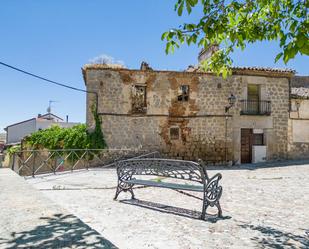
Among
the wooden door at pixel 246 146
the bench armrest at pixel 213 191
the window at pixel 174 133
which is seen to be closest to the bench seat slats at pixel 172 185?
the bench armrest at pixel 213 191

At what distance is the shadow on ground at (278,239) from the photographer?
12.3 ft

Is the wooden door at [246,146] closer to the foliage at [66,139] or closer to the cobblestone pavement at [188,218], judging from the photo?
the foliage at [66,139]

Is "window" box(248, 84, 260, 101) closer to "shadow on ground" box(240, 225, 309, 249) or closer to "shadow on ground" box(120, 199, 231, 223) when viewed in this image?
"shadow on ground" box(120, 199, 231, 223)

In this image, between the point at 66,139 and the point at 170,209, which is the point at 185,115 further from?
the point at 170,209

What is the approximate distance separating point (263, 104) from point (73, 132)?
1066 centimetres

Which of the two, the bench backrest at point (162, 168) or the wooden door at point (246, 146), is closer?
the bench backrest at point (162, 168)

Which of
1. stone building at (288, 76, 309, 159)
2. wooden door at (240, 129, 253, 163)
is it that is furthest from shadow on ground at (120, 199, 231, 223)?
stone building at (288, 76, 309, 159)

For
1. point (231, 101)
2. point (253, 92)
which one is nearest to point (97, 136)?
point (231, 101)

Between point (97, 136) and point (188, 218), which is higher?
point (97, 136)

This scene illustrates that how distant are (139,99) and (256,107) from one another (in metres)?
6.73

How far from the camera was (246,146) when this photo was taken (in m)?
18.0

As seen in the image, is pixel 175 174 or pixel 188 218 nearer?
pixel 188 218

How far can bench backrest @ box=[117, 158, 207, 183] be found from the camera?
16.8ft

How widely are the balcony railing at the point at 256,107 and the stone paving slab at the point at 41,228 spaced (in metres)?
15.2
